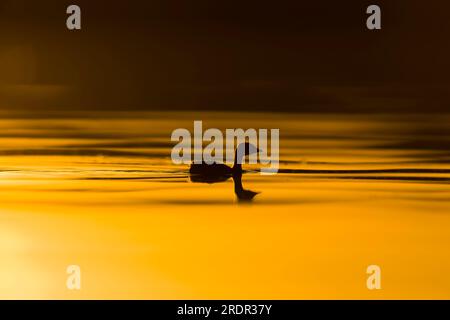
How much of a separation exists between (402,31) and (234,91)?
30.9 ft

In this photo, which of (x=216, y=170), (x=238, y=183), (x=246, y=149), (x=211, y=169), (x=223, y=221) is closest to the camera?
(x=223, y=221)

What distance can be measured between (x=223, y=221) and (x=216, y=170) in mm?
2897

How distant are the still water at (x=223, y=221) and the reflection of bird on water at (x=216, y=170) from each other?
135 mm

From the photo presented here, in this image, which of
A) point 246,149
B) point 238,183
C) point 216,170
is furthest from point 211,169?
point 246,149

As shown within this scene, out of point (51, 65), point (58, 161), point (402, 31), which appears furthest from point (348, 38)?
point (58, 161)

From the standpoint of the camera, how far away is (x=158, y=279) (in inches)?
468

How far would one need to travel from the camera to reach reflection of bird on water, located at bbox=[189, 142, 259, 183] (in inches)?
655

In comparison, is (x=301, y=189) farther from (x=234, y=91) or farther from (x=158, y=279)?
(x=234, y=91)

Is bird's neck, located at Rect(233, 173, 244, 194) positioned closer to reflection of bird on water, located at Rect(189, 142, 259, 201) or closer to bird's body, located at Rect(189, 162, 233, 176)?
reflection of bird on water, located at Rect(189, 142, 259, 201)

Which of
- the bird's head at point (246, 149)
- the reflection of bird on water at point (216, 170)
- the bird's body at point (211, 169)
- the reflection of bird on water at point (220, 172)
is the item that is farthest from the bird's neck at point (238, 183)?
the bird's head at point (246, 149)

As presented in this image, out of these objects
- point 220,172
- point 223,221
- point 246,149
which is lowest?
point 223,221

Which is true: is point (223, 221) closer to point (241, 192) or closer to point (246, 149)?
point (241, 192)

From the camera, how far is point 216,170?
17.1m
